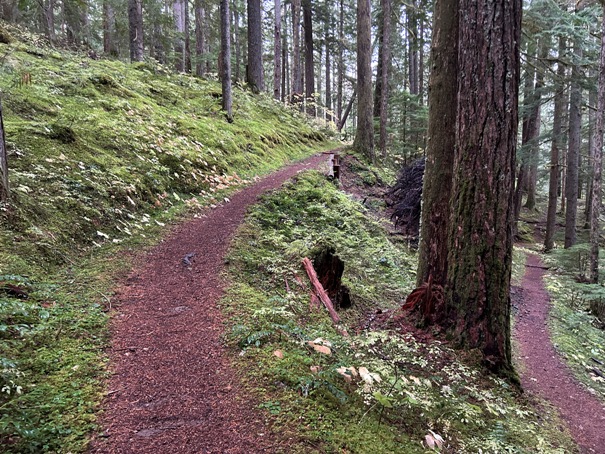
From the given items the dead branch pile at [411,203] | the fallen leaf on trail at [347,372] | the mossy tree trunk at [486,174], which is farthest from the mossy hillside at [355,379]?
the dead branch pile at [411,203]

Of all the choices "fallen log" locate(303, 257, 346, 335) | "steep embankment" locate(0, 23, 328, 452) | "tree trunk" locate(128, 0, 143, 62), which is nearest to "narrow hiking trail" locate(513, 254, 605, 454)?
"fallen log" locate(303, 257, 346, 335)

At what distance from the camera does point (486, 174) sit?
4.06 meters

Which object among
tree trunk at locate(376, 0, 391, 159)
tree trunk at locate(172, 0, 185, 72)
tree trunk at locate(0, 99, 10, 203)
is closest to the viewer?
tree trunk at locate(0, 99, 10, 203)

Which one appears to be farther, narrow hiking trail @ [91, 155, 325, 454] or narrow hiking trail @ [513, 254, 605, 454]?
narrow hiking trail @ [513, 254, 605, 454]

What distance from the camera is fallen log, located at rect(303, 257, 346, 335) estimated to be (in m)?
4.70

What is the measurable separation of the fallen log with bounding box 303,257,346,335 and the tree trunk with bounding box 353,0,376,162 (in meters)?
12.0

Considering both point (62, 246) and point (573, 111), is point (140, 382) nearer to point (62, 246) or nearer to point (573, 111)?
point (62, 246)

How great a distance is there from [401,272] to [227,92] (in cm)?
924

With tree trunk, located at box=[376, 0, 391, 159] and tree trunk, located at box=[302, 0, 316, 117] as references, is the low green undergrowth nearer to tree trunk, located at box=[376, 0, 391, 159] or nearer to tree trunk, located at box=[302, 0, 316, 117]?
tree trunk, located at box=[376, 0, 391, 159]

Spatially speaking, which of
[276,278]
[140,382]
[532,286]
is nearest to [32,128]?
[276,278]

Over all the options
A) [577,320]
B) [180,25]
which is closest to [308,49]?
[180,25]

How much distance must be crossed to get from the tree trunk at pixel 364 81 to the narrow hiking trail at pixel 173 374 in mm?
12760

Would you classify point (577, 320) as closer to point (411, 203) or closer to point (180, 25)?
point (411, 203)

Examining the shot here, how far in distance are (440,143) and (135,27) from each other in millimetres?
14970
